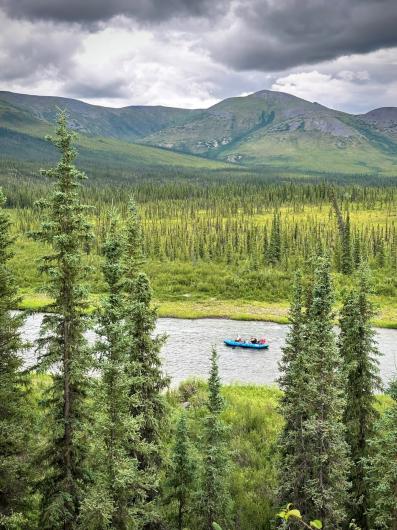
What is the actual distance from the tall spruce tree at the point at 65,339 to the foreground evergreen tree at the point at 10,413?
1208 mm

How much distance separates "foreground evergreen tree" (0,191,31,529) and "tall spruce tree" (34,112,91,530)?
121 centimetres

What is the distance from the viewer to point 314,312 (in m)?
24.9

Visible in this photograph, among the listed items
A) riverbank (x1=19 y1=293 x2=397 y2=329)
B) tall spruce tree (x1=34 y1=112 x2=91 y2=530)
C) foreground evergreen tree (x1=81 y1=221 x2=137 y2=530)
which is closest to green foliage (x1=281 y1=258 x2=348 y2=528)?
foreground evergreen tree (x1=81 y1=221 x2=137 y2=530)

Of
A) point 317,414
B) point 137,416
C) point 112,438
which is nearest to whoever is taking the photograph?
point 112,438

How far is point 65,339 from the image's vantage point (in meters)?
22.0

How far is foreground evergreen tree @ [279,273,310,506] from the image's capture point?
24547mm

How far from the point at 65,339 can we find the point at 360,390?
55.6 ft

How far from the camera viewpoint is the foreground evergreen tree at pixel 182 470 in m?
26.3

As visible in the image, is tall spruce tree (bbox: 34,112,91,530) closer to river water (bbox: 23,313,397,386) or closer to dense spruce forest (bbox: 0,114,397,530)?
dense spruce forest (bbox: 0,114,397,530)

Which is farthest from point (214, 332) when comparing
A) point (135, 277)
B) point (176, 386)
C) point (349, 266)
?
point (135, 277)

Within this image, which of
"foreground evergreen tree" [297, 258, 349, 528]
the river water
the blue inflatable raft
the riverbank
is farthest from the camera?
the riverbank

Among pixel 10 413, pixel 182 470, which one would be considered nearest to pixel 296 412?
pixel 182 470

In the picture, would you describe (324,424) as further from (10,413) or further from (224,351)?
(224,351)

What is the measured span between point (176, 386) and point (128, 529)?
30.4 metres
